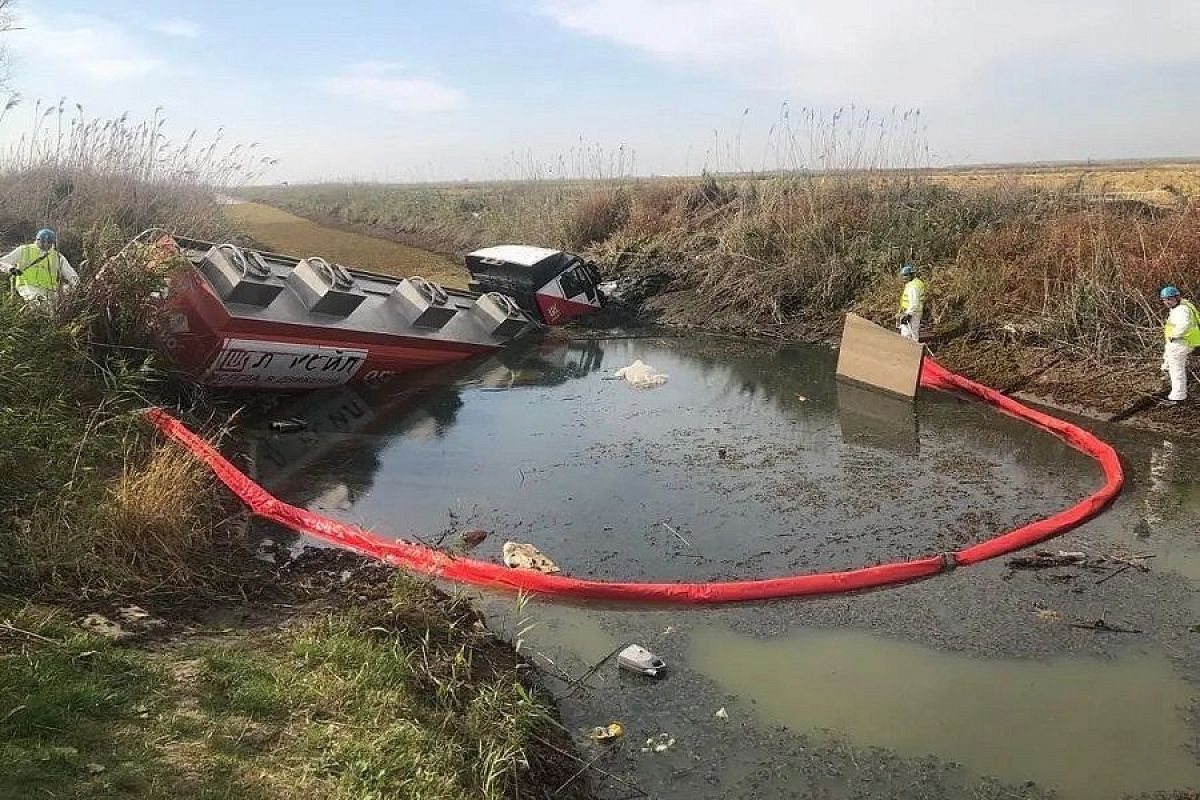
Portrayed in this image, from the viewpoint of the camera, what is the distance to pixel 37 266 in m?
8.53

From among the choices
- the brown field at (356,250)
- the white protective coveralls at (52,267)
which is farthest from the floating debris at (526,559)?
the brown field at (356,250)

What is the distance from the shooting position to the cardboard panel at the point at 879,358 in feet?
Result: 31.6

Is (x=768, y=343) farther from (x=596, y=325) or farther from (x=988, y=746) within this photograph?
(x=988, y=746)

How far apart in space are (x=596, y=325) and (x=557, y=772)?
39.7 ft

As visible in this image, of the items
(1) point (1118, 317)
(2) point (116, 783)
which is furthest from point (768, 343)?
(2) point (116, 783)

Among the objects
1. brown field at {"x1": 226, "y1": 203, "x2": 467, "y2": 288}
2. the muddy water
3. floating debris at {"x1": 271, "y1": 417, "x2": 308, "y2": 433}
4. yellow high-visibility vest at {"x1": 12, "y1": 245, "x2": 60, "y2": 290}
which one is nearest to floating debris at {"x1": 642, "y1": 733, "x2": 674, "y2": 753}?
the muddy water

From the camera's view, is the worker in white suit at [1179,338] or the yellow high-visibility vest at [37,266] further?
the yellow high-visibility vest at [37,266]

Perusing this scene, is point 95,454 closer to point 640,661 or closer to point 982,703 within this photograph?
point 640,661

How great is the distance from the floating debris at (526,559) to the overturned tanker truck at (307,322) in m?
4.52

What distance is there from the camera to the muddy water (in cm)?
369

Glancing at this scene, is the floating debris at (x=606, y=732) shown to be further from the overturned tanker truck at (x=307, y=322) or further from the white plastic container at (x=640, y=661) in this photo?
the overturned tanker truck at (x=307, y=322)

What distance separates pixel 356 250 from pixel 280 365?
16247 millimetres

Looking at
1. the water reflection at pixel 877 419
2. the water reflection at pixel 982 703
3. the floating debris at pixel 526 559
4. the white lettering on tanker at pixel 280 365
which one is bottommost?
the water reflection at pixel 982 703

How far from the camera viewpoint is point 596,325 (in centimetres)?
1519
